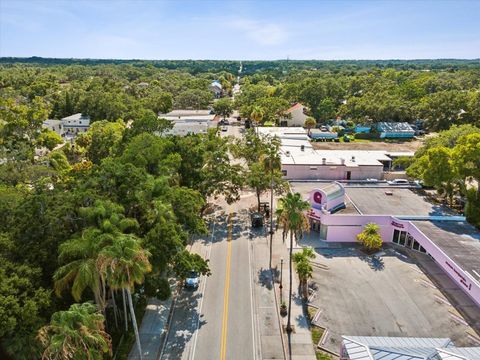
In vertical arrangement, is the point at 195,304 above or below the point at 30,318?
below

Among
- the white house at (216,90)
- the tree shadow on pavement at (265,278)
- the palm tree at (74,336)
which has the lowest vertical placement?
the tree shadow on pavement at (265,278)

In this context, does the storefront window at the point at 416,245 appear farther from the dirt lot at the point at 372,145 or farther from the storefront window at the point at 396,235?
the dirt lot at the point at 372,145

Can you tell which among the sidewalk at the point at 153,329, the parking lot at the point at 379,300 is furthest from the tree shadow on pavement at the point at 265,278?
the sidewalk at the point at 153,329

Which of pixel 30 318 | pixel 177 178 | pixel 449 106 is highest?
pixel 449 106

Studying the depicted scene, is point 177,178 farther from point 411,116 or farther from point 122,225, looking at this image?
point 411,116

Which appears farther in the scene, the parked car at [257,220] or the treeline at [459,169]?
the parked car at [257,220]

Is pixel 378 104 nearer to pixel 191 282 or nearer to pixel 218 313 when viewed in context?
pixel 191 282

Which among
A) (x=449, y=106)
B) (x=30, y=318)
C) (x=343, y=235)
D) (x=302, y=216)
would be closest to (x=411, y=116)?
(x=449, y=106)
